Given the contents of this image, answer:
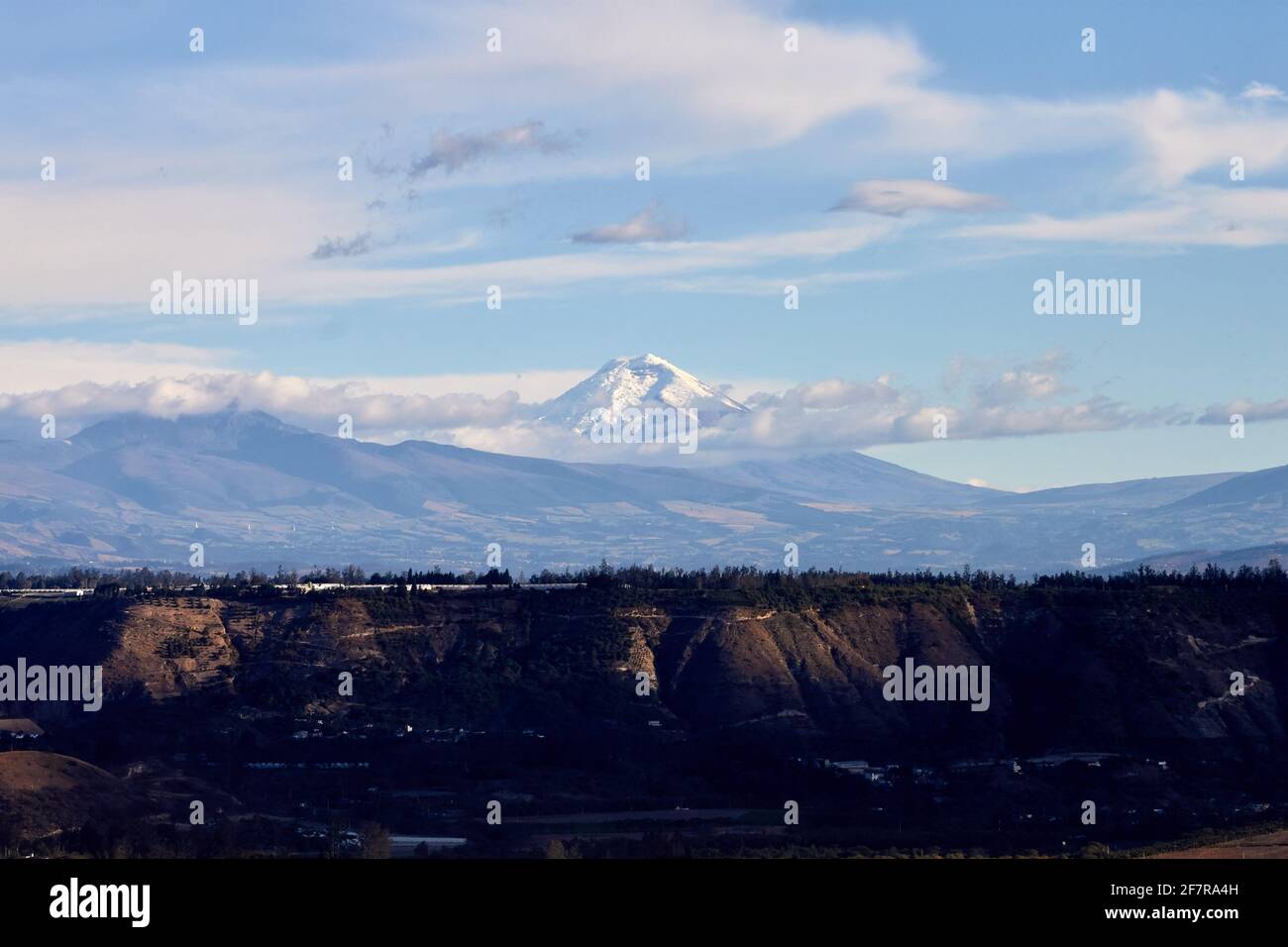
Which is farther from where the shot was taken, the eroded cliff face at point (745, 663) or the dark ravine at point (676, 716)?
the eroded cliff face at point (745, 663)

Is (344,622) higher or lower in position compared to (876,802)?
higher

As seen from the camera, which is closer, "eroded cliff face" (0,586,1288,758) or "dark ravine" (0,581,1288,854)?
"dark ravine" (0,581,1288,854)

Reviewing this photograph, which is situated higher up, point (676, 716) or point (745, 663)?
point (745, 663)

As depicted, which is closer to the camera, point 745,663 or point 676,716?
point 676,716

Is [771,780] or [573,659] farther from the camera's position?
[573,659]
